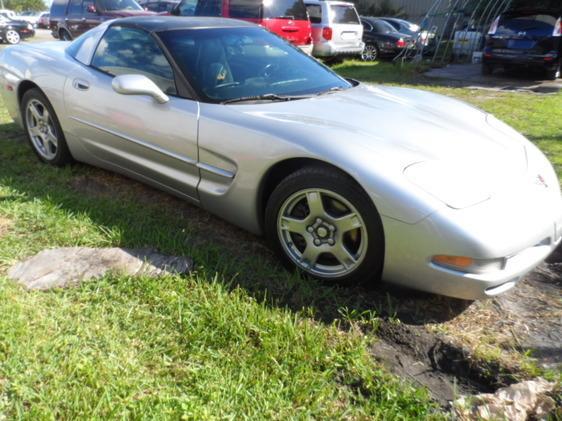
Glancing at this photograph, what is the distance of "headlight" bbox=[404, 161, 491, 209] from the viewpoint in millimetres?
2123

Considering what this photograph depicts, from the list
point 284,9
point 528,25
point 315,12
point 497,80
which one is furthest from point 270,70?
point 315,12

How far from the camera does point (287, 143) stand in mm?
2477

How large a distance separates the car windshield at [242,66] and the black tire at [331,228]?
29.1 inches

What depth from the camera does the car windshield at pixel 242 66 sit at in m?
2.97

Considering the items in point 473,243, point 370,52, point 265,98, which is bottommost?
point 370,52

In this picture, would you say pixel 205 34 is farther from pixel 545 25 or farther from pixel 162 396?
pixel 545 25

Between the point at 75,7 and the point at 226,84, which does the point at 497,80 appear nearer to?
the point at 226,84

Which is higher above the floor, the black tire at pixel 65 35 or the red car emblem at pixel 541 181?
the red car emblem at pixel 541 181

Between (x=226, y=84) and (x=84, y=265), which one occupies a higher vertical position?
(x=226, y=84)

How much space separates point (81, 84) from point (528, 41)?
8738 mm

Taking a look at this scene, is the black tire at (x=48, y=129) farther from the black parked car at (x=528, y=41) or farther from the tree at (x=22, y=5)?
the tree at (x=22, y=5)

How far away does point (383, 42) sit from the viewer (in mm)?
13766

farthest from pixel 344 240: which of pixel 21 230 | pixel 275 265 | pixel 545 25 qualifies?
pixel 545 25

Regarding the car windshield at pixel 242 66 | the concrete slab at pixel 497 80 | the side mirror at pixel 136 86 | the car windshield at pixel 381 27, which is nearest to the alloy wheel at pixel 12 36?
the car windshield at pixel 381 27
